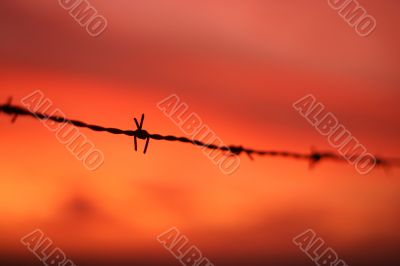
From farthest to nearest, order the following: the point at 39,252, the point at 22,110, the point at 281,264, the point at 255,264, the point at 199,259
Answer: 1. the point at 255,264
2. the point at 281,264
3. the point at 199,259
4. the point at 39,252
5. the point at 22,110

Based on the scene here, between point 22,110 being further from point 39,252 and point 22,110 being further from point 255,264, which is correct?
point 255,264

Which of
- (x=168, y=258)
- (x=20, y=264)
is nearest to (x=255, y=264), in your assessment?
(x=168, y=258)

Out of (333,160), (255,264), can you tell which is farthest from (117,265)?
(333,160)

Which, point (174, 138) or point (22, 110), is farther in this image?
point (174, 138)

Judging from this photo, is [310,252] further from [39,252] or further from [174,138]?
[174,138]

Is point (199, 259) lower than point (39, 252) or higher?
higher

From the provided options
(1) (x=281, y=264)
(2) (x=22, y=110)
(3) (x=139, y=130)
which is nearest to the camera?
(2) (x=22, y=110)

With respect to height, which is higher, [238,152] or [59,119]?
[238,152]

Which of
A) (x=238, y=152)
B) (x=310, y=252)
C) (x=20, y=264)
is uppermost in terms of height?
(x=310, y=252)

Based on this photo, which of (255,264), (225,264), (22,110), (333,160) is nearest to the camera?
(22,110)
